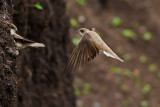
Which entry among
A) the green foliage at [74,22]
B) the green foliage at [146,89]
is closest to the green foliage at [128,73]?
the green foliage at [146,89]

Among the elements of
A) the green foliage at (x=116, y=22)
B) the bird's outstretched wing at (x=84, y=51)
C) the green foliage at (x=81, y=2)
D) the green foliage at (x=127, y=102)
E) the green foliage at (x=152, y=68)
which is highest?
the green foliage at (x=81, y=2)

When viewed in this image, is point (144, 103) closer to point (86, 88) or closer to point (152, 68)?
point (152, 68)

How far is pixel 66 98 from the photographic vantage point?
5.27 metres

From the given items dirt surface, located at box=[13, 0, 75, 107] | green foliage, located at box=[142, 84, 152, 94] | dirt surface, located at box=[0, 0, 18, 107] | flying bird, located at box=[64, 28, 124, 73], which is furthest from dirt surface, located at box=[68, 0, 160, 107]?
dirt surface, located at box=[0, 0, 18, 107]

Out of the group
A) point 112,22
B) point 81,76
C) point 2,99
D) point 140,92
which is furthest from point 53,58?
point 112,22

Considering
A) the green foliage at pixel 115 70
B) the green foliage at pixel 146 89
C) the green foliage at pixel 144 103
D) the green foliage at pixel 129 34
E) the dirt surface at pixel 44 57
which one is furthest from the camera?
the green foliage at pixel 129 34

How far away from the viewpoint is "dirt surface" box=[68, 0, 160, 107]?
33.8ft

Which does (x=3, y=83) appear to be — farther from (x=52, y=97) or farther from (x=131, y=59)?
(x=131, y=59)

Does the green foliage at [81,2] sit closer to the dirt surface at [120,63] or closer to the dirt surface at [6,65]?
the dirt surface at [120,63]

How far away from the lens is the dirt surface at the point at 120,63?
33.8ft

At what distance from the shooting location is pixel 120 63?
11.5m

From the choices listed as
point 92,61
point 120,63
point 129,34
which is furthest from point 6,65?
point 129,34

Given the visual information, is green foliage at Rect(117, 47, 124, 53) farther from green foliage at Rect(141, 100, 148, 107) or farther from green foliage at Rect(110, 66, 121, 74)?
green foliage at Rect(141, 100, 148, 107)

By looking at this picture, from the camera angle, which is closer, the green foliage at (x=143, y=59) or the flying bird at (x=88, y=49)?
the flying bird at (x=88, y=49)
